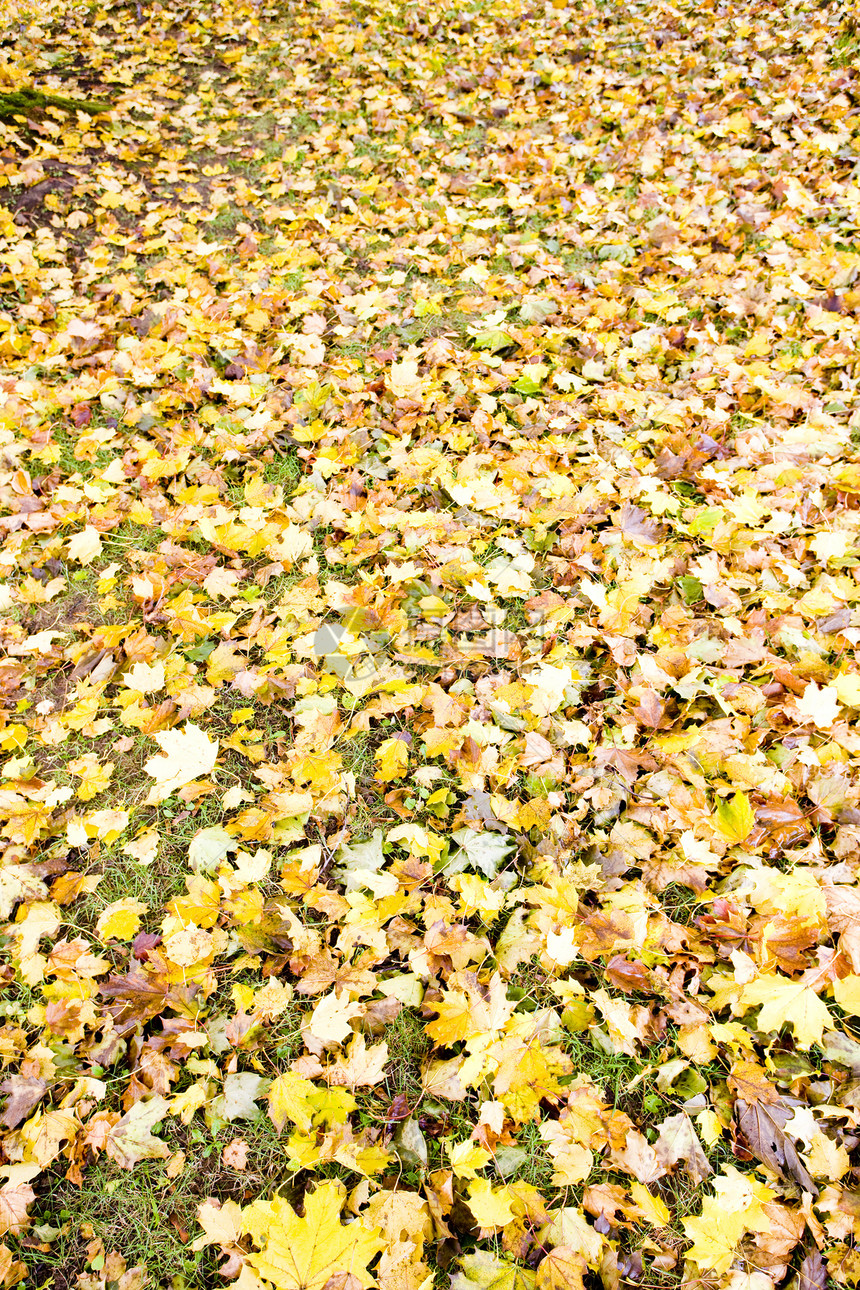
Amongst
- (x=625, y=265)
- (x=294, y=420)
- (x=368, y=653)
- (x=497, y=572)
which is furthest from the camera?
(x=625, y=265)

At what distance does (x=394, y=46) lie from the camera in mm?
6180

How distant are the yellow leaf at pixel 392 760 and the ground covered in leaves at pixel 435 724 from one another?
0.01m

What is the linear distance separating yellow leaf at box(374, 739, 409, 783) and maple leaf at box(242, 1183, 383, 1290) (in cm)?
106

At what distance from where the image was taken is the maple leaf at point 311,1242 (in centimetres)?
146

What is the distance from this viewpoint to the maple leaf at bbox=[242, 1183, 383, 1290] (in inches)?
57.3

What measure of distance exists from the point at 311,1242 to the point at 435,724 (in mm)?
1352

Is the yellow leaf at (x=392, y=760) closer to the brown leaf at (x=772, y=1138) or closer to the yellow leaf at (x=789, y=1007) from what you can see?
the yellow leaf at (x=789, y=1007)

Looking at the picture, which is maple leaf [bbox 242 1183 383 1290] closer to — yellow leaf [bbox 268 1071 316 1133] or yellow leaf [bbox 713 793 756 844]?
yellow leaf [bbox 268 1071 316 1133]

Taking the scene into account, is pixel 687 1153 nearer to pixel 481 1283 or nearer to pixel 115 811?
pixel 481 1283

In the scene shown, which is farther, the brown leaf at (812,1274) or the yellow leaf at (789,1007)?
the yellow leaf at (789,1007)

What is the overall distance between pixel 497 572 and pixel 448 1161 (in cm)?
188

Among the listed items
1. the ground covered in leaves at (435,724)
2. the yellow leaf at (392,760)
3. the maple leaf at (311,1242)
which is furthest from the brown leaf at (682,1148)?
the yellow leaf at (392,760)

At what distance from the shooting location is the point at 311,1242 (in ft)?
4.90

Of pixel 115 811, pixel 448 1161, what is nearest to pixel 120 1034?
pixel 115 811
